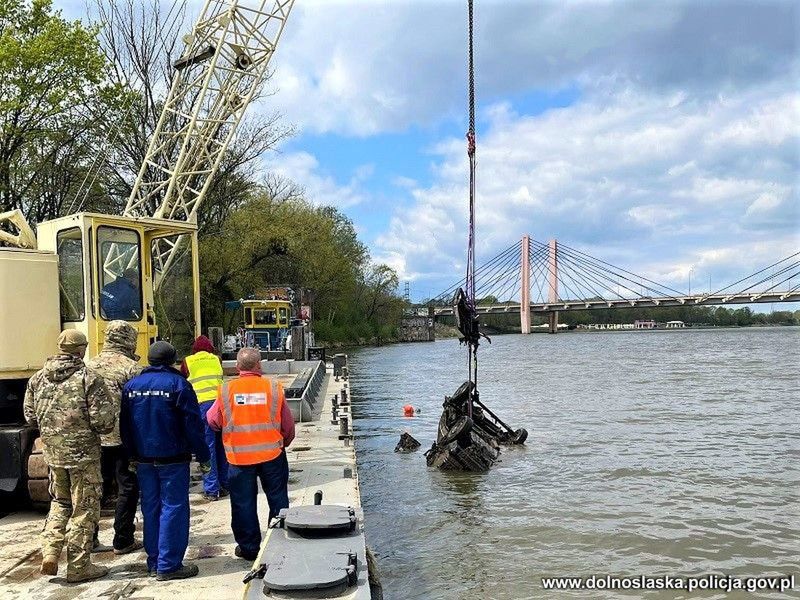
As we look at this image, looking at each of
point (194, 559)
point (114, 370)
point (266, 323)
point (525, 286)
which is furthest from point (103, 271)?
point (525, 286)

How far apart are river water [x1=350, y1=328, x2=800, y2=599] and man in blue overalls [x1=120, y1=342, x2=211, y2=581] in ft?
10.2

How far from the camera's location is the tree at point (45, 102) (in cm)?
1978

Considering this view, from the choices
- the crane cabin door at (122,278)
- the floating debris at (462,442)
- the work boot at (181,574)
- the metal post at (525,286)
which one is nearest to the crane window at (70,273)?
the crane cabin door at (122,278)

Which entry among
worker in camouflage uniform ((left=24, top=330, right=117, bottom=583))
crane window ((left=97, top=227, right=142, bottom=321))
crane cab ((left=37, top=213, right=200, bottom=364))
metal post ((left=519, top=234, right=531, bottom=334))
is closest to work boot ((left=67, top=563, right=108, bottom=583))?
worker in camouflage uniform ((left=24, top=330, right=117, bottom=583))

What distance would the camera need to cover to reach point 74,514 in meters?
5.71

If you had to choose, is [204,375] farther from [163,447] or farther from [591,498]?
[591,498]

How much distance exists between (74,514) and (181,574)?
0.93 m

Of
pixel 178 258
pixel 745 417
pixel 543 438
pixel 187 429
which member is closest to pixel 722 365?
pixel 745 417

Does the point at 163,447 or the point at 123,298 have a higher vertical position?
the point at 123,298

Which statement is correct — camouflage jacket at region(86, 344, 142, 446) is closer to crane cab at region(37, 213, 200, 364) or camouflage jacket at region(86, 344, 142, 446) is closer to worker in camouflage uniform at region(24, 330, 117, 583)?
worker in camouflage uniform at region(24, 330, 117, 583)

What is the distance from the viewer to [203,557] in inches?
242

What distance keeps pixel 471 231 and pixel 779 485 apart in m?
6.53

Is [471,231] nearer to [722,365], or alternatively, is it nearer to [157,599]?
[157,599]

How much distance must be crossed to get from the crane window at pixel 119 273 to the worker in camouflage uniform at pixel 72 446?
225cm
